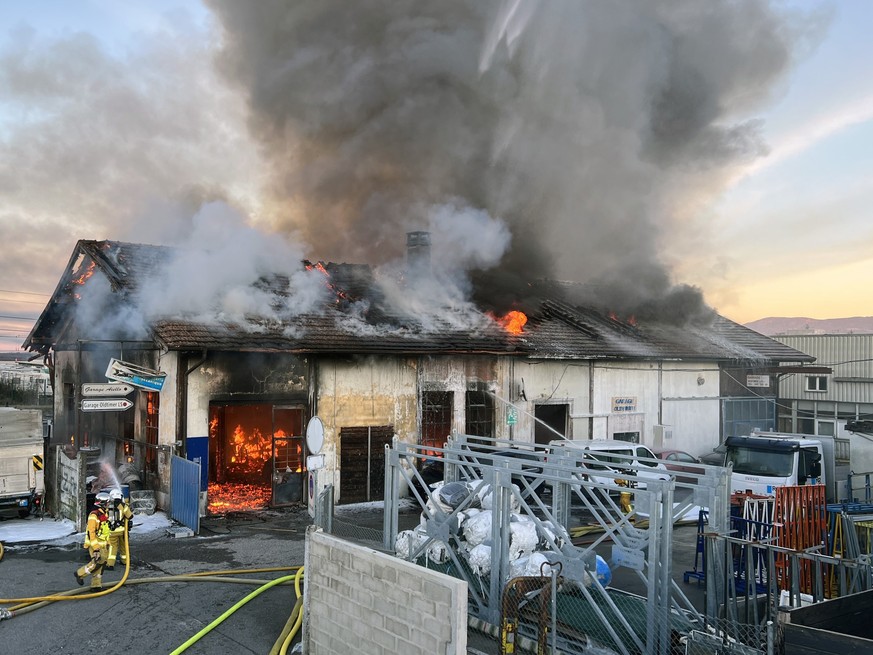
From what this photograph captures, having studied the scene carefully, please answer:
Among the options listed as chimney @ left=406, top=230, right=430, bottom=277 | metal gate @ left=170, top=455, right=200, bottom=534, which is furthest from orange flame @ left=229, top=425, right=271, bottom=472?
chimney @ left=406, top=230, right=430, bottom=277

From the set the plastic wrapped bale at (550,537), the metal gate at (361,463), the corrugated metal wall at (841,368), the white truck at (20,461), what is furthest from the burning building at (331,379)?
the corrugated metal wall at (841,368)

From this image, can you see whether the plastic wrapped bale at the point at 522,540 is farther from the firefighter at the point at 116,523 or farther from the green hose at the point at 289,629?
the firefighter at the point at 116,523

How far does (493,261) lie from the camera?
20312 mm

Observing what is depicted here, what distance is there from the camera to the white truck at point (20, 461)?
12984 mm

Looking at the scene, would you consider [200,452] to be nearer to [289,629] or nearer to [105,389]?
[105,389]

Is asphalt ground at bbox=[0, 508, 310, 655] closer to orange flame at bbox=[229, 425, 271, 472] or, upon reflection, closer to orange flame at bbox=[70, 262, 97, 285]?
orange flame at bbox=[229, 425, 271, 472]

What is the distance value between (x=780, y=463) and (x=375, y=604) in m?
10.6

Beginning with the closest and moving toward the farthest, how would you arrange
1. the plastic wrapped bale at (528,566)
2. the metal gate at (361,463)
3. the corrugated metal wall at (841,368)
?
1. the plastic wrapped bale at (528,566)
2. the metal gate at (361,463)
3. the corrugated metal wall at (841,368)

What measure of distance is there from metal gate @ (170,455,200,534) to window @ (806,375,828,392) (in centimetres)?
2482

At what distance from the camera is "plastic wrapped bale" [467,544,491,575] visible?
332 inches

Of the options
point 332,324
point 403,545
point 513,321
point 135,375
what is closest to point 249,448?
point 332,324

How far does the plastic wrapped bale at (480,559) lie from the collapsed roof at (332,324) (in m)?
7.29

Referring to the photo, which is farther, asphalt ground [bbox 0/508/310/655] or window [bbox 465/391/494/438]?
window [bbox 465/391/494/438]

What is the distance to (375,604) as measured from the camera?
6098 mm
